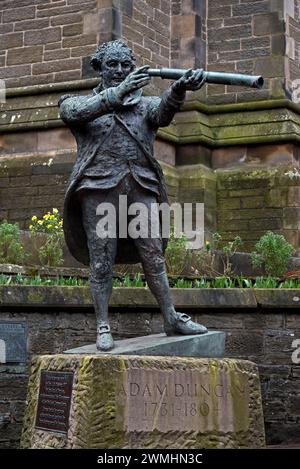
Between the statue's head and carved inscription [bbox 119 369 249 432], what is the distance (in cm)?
194

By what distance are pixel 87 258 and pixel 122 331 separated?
6.20 feet

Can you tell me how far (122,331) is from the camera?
8125 millimetres

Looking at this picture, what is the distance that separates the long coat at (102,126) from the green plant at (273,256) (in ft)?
13.7

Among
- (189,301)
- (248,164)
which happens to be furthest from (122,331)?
(248,164)

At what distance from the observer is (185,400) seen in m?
5.80

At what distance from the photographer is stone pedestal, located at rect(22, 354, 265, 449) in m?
5.54

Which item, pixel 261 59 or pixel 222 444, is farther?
pixel 261 59

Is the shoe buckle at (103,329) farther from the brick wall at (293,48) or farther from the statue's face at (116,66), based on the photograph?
the brick wall at (293,48)

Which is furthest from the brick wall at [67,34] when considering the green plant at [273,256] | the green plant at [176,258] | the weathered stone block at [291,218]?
the green plant at [273,256]

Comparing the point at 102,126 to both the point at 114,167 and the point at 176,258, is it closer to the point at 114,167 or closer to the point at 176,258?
the point at 114,167

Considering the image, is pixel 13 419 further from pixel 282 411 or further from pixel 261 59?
pixel 261 59

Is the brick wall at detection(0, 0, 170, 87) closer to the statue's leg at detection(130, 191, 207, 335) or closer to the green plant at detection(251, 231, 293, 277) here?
the green plant at detection(251, 231, 293, 277)

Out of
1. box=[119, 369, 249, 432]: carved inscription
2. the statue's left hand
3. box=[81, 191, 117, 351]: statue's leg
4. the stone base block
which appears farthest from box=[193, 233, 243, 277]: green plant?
the statue's left hand

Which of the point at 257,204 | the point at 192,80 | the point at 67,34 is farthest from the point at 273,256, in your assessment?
the point at 67,34
